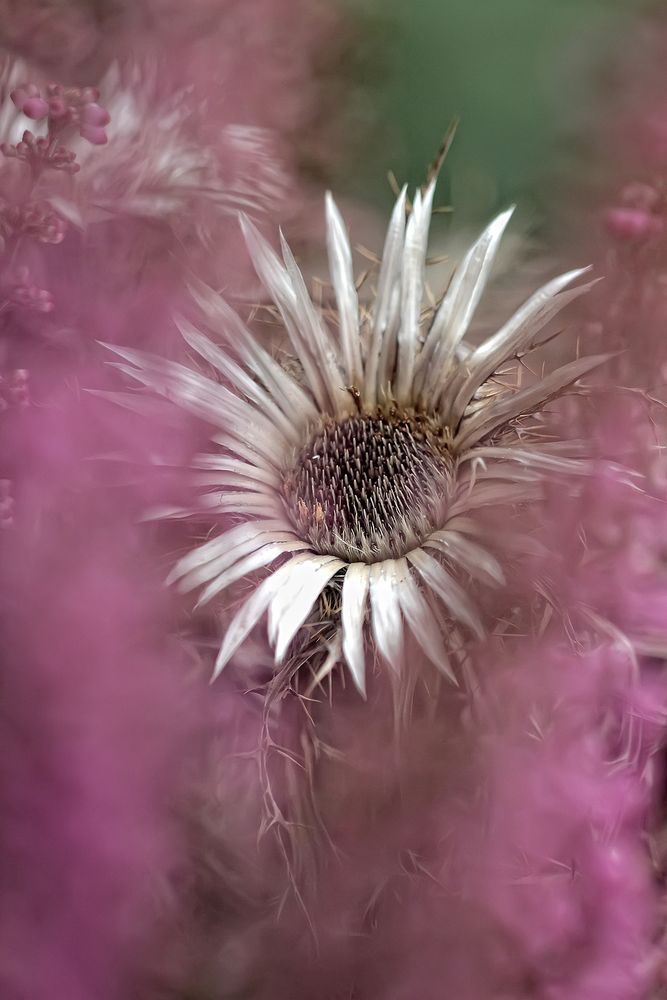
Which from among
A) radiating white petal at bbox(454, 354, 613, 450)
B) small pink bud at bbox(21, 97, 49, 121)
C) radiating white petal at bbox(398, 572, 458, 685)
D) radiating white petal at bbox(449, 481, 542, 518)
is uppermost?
small pink bud at bbox(21, 97, 49, 121)

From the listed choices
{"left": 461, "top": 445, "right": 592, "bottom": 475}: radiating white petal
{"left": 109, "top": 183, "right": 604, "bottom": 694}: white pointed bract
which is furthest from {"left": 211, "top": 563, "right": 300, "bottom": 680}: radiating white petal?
{"left": 461, "top": 445, "right": 592, "bottom": 475}: radiating white petal

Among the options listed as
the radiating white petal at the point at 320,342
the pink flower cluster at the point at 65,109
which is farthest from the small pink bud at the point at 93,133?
the radiating white petal at the point at 320,342

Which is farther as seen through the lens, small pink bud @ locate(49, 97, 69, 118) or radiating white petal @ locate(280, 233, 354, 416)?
radiating white petal @ locate(280, 233, 354, 416)

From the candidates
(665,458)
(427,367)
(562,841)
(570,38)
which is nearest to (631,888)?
(562,841)

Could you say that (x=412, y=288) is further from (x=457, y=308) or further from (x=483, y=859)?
(x=483, y=859)

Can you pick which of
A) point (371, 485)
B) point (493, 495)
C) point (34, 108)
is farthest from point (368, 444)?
point (34, 108)

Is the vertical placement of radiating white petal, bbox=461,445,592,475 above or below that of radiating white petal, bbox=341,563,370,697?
above

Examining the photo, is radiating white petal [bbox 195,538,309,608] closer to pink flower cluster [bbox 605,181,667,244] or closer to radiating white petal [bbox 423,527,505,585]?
radiating white petal [bbox 423,527,505,585]
